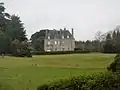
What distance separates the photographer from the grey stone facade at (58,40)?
321 ft

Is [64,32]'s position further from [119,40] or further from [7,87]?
[7,87]

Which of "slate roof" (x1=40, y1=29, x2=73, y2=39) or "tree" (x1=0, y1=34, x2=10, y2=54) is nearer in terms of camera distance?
"tree" (x1=0, y1=34, x2=10, y2=54)

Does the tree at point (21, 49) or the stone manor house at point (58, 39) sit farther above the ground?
the stone manor house at point (58, 39)

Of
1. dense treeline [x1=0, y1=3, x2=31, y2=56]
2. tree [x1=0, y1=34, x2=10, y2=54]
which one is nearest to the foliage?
dense treeline [x1=0, y1=3, x2=31, y2=56]

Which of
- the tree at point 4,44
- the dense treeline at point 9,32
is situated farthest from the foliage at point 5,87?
the tree at point 4,44

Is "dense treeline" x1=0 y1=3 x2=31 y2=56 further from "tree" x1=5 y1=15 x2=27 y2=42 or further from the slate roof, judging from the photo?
the slate roof

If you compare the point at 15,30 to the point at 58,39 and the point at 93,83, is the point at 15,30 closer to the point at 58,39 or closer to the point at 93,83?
the point at 58,39

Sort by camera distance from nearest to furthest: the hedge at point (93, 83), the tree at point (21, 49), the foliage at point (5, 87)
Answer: the hedge at point (93, 83)
the foliage at point (5, 87)
the tree at point (21, 49)

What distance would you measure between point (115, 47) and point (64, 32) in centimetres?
4787

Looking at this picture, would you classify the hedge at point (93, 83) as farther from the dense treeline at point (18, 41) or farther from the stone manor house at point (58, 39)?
the stone manor house at point (58, 39)

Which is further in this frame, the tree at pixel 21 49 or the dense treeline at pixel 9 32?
the dense treeline at pixel 9 32

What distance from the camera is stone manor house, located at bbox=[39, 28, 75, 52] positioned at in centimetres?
9762

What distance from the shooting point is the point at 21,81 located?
18.3 metres

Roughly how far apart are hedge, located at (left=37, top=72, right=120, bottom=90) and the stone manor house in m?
87.6
